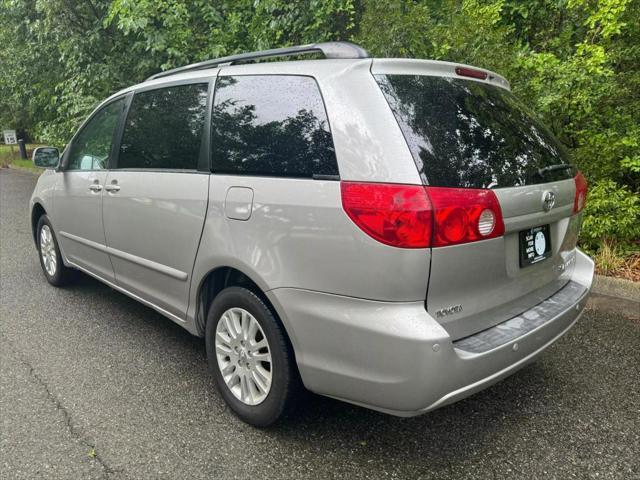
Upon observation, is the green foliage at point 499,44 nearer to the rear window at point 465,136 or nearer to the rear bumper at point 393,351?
the rear window at point 465,136

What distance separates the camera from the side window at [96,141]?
3.73m

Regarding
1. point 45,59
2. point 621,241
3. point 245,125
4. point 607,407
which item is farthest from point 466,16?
point 45,59

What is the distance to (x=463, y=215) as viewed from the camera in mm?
1996

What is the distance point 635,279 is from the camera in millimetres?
4297

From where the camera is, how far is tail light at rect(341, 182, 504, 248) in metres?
1.94

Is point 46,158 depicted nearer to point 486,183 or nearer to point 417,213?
point 417,213

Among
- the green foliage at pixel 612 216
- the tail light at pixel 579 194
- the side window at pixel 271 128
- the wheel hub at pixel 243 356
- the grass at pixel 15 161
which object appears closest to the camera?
the side window at pixel 271 128

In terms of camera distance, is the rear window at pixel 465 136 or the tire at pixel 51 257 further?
the tire at pixel 51 257

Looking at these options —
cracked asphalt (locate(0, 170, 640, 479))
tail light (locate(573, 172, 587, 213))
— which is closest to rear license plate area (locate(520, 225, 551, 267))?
tail light (locate(573, 172, 587, 213))

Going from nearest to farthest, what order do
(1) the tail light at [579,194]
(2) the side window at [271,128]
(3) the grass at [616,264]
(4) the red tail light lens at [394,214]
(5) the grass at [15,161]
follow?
(4) the red tail light lens at [394,214], (2) the side window at [271,128], (1) the tail light at [579,194], (3) the grass at [616,264], (5) the grass at [15,161]

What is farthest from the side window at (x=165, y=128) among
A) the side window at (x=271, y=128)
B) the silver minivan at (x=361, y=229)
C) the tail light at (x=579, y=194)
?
the tail light at (x=579, y=194)

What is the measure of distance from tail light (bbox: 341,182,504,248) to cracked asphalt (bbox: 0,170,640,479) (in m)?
1.03

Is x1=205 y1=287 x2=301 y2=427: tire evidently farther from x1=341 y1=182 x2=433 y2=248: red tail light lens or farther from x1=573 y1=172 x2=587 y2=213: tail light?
x1=573 y1=172 x2=587 y2=213: tail light

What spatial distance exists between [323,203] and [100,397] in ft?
5.88
